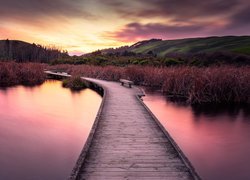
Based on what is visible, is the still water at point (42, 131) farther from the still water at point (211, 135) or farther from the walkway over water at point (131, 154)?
the still water at point (211, 135)

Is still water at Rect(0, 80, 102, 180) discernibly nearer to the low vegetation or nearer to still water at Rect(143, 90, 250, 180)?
the low vegetation

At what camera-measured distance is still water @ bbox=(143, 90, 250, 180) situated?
6805 millimetres

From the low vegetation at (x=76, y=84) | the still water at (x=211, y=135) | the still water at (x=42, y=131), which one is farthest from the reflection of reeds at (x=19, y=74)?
the still water at (x=211, y=135)

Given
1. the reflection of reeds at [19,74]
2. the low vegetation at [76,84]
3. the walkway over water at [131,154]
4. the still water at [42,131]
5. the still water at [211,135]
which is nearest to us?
the walkway over water at [131,154]

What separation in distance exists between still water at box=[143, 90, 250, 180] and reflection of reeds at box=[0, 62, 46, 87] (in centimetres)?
1500

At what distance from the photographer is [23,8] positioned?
2450 centimetres

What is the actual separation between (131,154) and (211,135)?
18.0 ft

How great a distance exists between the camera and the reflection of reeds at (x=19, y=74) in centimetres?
2411

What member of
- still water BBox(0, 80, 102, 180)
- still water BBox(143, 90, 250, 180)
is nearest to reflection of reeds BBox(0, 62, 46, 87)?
still water BBox(0, 80, 102, 180)

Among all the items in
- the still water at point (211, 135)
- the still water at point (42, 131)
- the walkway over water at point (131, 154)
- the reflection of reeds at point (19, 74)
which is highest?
the reflection of reeds at point (19, 74)

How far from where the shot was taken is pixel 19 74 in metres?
25.8

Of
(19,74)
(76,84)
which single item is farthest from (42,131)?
(19,74)

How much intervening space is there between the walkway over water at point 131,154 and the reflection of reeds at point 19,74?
1888 centimetres

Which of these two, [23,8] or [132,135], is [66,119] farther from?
[23,8]
